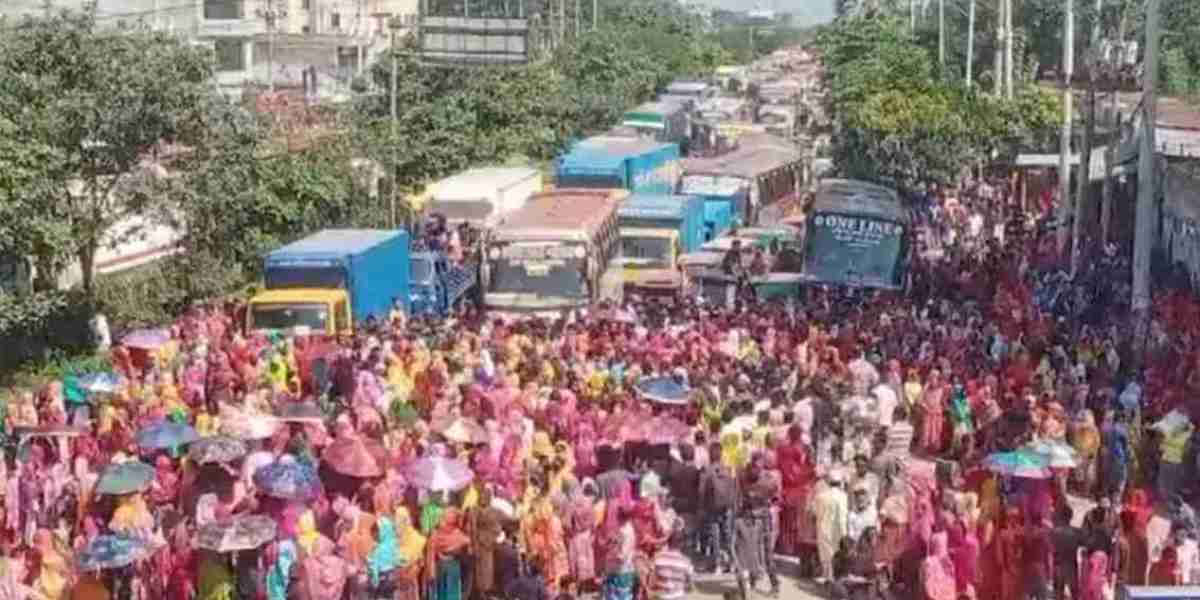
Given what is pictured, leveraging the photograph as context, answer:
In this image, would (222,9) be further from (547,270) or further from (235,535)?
(235,535)

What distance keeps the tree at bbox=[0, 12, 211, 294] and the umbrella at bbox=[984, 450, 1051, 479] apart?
14.7m

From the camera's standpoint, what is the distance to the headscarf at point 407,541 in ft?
47.5

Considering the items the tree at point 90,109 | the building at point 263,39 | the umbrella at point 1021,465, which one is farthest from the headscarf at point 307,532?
the building at point 263,39

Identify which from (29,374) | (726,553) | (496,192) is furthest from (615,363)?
(496,192)

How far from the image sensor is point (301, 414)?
18328mm

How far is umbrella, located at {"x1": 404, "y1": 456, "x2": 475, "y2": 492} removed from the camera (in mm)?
15195

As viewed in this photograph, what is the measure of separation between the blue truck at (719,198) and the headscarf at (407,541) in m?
28.1

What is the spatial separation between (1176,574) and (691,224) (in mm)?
25461

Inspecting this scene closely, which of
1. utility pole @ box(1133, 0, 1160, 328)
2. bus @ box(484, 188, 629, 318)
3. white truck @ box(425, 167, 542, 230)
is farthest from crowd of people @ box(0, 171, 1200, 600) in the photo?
white truck @ box(425, 167, 542, 230)

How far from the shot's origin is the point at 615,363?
22156 millimetres

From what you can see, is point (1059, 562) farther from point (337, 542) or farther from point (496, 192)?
point (496, 192)

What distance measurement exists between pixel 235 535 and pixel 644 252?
22176 millimetres

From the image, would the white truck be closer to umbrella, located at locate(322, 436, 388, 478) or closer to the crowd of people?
the crowd of people

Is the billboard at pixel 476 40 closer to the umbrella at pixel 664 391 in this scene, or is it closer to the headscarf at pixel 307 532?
the umbrella at pixel 664 391
